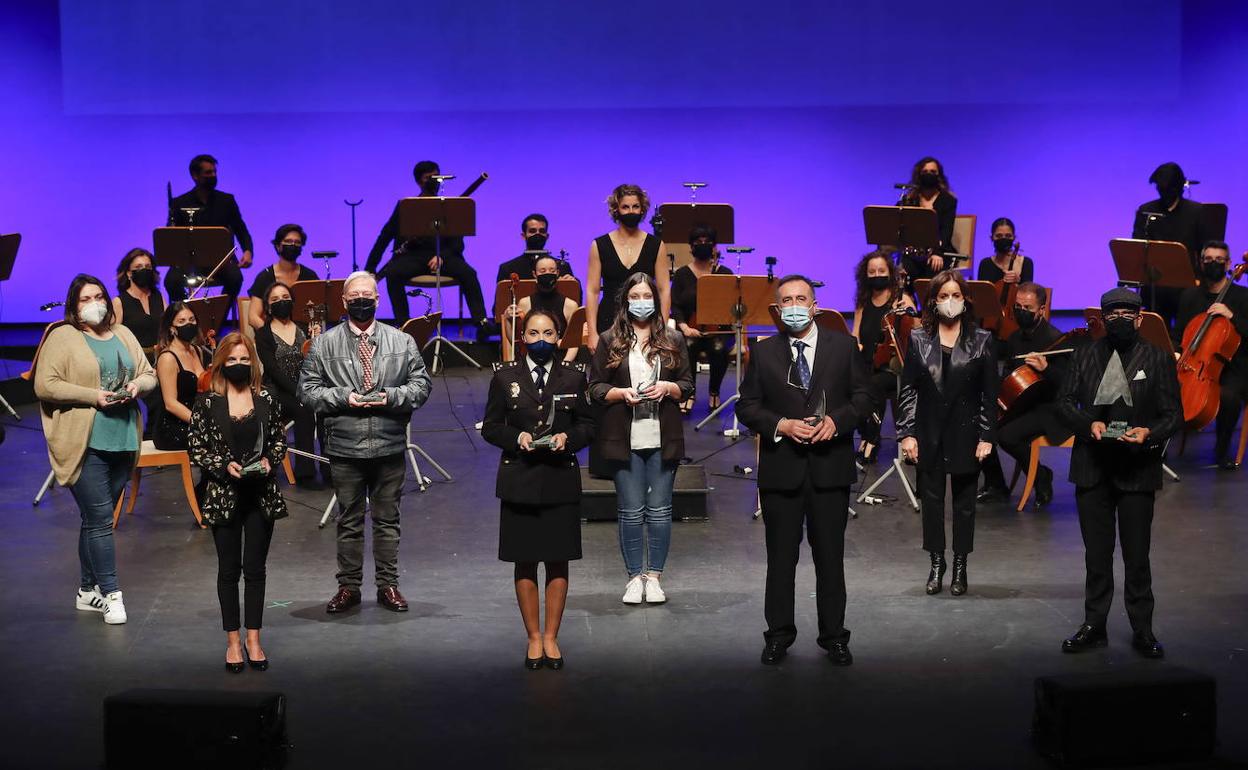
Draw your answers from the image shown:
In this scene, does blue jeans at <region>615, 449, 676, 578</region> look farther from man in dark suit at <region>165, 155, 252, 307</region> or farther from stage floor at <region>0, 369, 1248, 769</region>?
man in dark suit at <region>165, 155, 252, 307</region>

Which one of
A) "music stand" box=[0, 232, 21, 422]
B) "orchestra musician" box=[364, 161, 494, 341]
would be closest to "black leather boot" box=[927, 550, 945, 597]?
"orchestra musician" box=[364, 161, 494, 341]

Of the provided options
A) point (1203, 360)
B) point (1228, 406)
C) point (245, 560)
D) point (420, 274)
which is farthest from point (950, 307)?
point (420, 274)

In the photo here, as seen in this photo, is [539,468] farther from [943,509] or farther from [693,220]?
[693,220]

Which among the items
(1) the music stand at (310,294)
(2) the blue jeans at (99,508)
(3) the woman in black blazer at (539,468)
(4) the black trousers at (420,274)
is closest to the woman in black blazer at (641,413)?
(3) the woman in black blazer at (539,468)

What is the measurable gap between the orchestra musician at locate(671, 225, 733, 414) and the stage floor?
2.81m

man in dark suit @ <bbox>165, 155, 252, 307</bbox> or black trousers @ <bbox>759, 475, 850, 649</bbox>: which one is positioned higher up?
man in dark suit @ <bbox>165, 155, 252, 307</bbox>

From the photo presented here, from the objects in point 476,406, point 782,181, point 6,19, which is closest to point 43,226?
point 6,19

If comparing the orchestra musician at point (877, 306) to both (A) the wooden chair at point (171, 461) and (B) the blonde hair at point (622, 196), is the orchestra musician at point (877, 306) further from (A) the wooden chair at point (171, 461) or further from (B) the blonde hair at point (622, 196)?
(A) the wooden chair at point (171, 461)

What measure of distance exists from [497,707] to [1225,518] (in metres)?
4.48

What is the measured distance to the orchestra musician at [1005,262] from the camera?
1039cm

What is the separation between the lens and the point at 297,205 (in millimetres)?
14680

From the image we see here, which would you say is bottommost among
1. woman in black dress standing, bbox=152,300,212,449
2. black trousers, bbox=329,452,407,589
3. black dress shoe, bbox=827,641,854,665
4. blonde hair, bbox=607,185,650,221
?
black dress shoe, bbox=827,641,854,665

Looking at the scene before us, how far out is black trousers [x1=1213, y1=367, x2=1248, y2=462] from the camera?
29.9ft

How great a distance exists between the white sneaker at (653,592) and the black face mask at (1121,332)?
83.1 inches
